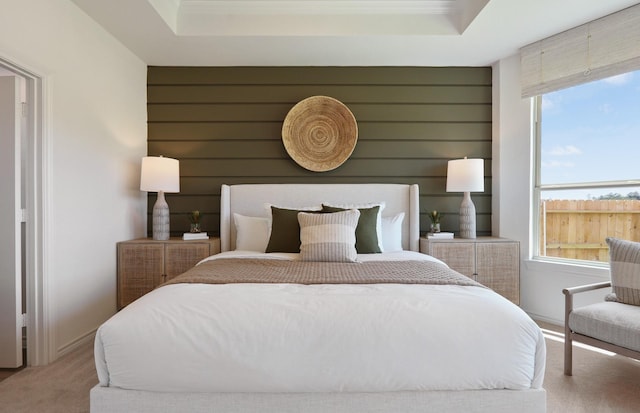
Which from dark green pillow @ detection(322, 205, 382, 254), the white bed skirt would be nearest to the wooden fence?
dark green pillow @ detection(322, 205, 382, 254)

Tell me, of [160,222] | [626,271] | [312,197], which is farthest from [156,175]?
[626,271]

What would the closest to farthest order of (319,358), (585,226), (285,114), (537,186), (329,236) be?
(319,358) → (329,236) → (585,226) → (537,186) → (285,114)

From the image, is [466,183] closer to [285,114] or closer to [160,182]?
[285,114]

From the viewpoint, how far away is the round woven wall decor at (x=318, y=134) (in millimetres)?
3848

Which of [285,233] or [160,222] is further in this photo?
[160,222]

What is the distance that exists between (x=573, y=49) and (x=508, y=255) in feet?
6.17

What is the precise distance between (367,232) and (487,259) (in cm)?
126

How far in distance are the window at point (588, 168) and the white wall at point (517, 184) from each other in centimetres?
12

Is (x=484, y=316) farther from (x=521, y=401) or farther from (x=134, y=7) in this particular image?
(x=134, y=7)

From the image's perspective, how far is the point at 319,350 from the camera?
149 cm

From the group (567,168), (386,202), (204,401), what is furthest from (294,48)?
(204,401)

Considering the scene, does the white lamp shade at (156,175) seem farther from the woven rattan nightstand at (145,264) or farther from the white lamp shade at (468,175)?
the white lamp shade at (468,175)

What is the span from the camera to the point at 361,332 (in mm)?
1514

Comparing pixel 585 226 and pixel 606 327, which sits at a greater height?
pixel 585 226
